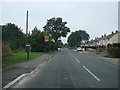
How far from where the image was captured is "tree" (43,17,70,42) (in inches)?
3334

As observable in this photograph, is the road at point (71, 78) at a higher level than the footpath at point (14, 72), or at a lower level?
lower

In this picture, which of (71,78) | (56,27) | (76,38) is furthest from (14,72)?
(76,38)

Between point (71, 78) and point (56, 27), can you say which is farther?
point (56, 27)

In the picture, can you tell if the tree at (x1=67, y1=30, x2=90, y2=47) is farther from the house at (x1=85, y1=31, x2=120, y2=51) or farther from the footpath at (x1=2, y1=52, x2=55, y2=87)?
the footpath at (x1=2, y1=52, x2=55, y2=87)

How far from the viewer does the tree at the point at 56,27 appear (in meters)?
84.7

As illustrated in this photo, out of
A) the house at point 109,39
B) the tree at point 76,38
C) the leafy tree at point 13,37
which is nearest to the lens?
the leafy tree at point 13,37

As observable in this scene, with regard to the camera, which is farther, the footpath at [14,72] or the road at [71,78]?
the footpath at [14,72]

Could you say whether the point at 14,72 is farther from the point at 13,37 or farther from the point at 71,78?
the point at 13,37

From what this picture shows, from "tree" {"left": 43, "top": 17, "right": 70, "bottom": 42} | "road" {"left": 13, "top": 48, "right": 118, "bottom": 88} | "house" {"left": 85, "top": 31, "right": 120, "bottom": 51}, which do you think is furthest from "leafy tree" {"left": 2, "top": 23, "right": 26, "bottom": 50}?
"house" {"left": 85, "top": 31, "right": 120, "bottom": 51}

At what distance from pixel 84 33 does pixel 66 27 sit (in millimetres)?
70690

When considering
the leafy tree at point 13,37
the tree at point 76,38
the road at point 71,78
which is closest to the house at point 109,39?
the leafy tree at point 13,37

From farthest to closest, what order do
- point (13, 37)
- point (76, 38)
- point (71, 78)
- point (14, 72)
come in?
point (76, 38) → point (13, 37) → point (14, 72) → point (71, 78)

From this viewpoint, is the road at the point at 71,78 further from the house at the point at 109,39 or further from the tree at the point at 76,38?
the tree at the point at 76,38

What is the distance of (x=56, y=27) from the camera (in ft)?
285
